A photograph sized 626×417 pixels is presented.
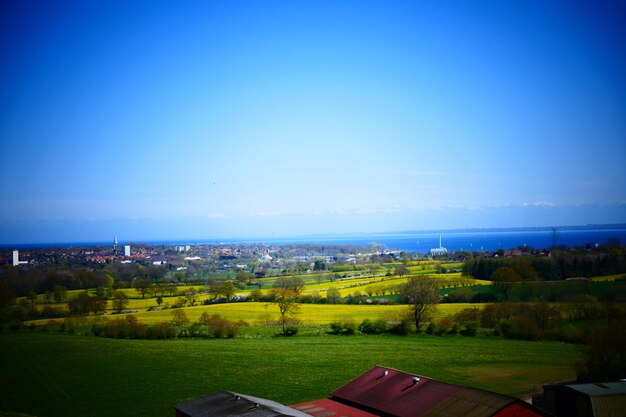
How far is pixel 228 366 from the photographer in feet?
104

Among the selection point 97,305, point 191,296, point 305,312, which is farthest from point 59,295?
point 305,312

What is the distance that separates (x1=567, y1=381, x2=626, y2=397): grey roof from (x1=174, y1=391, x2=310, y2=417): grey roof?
34.6 ft

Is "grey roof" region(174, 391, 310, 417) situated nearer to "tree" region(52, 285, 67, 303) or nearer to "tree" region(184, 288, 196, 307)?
"tree" region(184, 288, 196, 307)

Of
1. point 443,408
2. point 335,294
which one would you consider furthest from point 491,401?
point 335,294

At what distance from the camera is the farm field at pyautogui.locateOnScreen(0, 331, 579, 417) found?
24.5 metres

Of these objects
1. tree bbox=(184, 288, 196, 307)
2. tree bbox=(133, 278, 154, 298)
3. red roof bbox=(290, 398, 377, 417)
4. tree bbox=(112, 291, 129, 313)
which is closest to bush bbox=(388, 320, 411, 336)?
red roof bbox=(290, 398, 377, 417)

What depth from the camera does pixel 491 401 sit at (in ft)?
51.8

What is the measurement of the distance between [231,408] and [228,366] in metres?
15.4

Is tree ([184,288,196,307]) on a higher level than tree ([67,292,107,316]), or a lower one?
lower

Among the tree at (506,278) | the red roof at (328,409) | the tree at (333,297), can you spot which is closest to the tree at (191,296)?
the tree at (333,297)

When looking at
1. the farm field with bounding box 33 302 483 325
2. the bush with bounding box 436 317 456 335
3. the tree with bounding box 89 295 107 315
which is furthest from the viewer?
the tree with bounding box 89 295 107 315

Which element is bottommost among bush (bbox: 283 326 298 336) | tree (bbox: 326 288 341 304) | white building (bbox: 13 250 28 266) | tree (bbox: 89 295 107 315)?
bush (bbox: 283 326 298 336)

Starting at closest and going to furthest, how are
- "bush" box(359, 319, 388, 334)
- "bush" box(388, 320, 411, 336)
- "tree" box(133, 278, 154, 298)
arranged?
"bush" box(388, 320, 411, 336) → "bush" box(359, 319, 388, 334) → "tree" box(133, 278, 154, 298)

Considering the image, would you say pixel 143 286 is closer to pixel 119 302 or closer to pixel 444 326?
pixel 119 302
